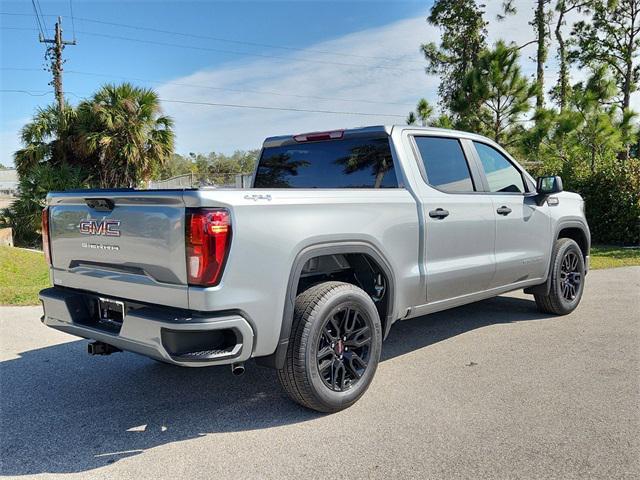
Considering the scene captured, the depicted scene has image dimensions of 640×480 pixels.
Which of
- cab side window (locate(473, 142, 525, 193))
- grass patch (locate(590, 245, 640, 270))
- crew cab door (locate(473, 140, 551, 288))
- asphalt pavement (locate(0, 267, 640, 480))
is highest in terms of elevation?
cab side window (locate(473, 142, 525, 193))

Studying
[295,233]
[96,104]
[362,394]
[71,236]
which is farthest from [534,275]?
[96,104]

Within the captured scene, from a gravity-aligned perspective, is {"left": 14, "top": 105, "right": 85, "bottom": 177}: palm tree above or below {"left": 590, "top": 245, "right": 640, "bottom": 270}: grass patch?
above

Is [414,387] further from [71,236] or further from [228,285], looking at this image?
[71,236]

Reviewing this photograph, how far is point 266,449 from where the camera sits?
3129 millimetres

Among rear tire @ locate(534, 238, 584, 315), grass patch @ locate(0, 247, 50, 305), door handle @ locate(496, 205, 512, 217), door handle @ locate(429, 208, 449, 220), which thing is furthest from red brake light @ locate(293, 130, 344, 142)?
grass patch @ locate(0, 247, 50, 305)

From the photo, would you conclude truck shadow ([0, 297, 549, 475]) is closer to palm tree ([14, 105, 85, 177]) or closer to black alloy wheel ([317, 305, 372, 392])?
black alloy wheel ([317, 305, 372, 392])

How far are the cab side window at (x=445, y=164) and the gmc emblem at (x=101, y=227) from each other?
7.96 ft

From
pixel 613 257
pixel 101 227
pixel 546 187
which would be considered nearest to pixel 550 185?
pixel 546 187

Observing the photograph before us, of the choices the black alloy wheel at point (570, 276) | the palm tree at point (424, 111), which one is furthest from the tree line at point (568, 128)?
the black alloy wheel at point (570, 276)

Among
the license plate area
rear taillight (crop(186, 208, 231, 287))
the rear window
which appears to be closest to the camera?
rear taillight (crop(186, 208, 231, 287))

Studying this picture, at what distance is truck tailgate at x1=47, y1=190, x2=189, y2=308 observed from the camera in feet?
9.88

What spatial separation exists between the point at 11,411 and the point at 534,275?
4.77m

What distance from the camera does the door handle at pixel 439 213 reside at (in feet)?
14.1

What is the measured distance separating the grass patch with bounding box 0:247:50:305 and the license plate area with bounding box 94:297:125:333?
4.12 metres
